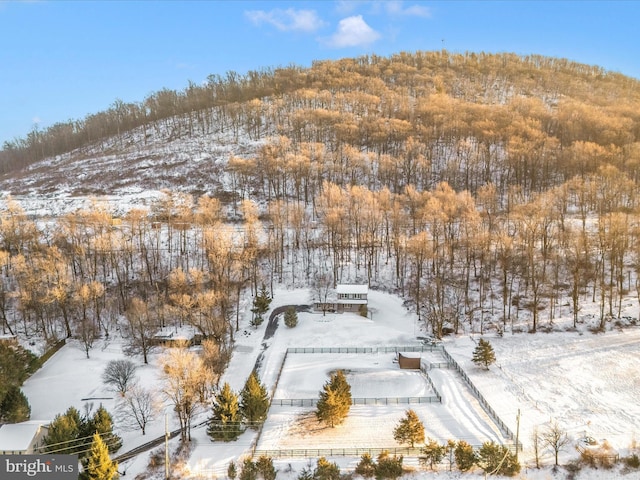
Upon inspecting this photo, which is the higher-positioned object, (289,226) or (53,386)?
(289,226)

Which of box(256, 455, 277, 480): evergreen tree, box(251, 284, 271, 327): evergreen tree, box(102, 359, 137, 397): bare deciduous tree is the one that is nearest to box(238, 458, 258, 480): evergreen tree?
box(256, 455, 277, 480): evergreen tree

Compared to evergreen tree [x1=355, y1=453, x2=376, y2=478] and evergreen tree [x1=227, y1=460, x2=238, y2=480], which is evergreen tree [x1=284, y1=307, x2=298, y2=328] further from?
evergreen tree [x1=355, y1=453, x2=376, y2=478]

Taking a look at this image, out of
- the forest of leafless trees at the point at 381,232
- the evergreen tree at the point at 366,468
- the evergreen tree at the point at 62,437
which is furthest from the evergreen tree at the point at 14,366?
the evergreen tree at the point at 366,468

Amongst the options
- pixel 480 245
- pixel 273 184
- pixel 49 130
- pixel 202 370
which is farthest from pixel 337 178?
pixel 49 130

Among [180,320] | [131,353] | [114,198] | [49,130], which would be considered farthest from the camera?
[49,130]

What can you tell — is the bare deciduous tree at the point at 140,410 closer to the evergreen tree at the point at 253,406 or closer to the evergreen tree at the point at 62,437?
the evergreen tree at the point at 62,437

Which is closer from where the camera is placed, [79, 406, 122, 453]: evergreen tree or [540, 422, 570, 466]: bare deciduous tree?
[540, 422, 570, 466]: bare deciduous tree

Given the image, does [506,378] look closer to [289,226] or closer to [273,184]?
[289,226]
